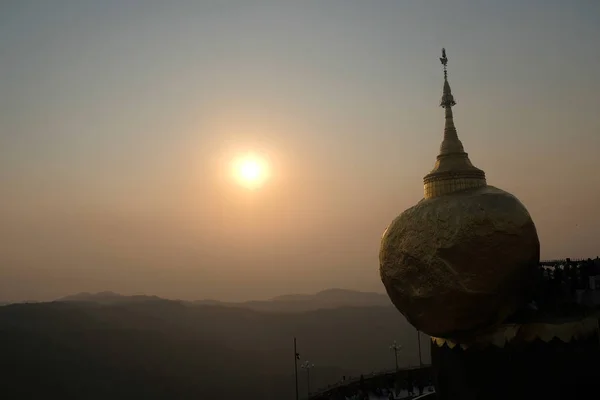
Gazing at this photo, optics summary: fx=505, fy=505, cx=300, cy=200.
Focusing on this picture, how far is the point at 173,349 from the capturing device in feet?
266

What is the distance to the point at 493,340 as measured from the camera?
12820mm

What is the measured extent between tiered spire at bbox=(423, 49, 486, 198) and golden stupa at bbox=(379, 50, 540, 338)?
667 millimetres

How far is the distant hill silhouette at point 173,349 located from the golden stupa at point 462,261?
186 feet

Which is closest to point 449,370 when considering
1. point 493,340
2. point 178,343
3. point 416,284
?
point 493,340

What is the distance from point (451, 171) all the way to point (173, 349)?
74897 mm

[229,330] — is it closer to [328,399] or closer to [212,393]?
[212,393]

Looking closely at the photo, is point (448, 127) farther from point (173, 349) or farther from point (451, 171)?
point (173, 349)

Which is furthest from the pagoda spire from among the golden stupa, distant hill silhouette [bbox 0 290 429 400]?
distant hill silhouette [bbox 0 290 429 400]

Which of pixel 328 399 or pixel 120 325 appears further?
pixel 120 325

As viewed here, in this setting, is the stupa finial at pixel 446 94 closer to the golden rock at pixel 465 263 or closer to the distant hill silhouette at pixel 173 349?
the golden rock at pixel 465 263

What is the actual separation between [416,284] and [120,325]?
86652 millimetres

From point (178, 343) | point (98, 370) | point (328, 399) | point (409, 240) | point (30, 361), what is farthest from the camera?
point (178, 343)

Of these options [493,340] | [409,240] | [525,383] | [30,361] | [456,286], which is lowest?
[30,361]

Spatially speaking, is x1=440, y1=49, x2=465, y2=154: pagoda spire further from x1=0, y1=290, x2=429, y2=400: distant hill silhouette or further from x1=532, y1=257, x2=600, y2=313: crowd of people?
x1=0, y1=290, x2=429, y2=400: distant hill silhouette
